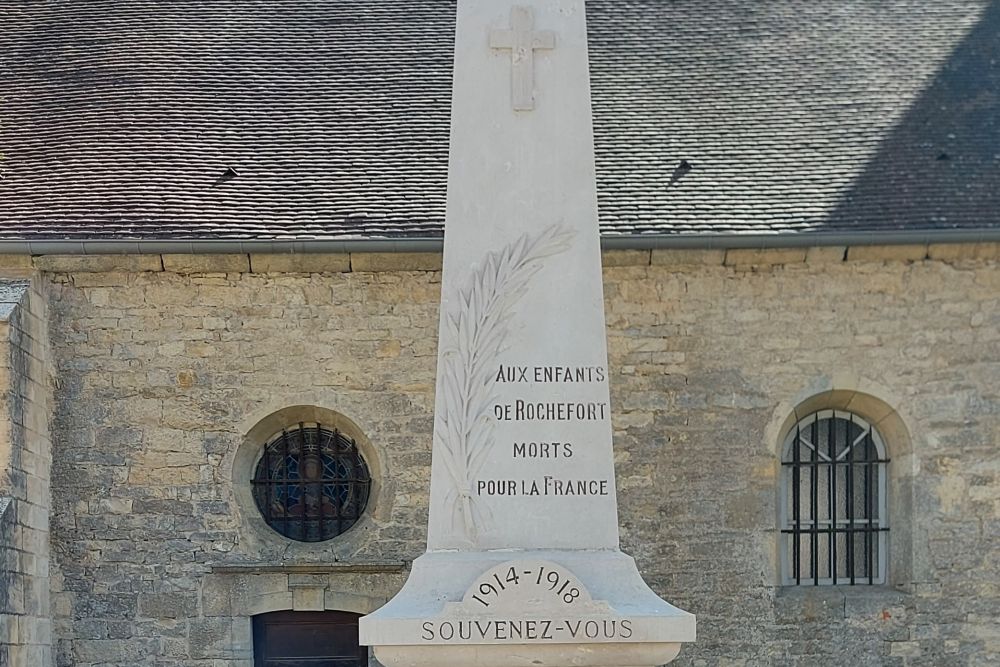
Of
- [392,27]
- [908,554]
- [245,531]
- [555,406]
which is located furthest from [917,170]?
[555,406]

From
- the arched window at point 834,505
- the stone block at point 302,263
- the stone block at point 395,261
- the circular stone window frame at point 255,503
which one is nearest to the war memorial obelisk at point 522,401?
the stone block at point 395,261

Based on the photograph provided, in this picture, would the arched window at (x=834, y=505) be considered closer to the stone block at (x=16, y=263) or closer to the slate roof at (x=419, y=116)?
the slate roof at (x=419, y=116)

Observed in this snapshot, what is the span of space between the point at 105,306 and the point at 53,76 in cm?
280

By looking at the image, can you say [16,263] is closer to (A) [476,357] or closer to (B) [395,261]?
(B) [395,261]

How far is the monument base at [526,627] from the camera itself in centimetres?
550

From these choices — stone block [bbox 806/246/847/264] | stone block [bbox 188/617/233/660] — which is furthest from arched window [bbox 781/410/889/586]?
stone block [bbox 188/617/233/660]

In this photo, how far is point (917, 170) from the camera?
36.7ft

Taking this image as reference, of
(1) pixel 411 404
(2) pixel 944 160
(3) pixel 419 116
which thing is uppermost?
(3) pixel 419 116

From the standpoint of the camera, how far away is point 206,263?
34.6 feet

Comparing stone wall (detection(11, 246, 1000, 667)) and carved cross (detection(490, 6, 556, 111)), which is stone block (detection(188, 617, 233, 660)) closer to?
stone wall (detection(11, 246, 1000, 667))

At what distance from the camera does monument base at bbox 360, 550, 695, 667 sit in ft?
18.1

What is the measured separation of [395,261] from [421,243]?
359 mm

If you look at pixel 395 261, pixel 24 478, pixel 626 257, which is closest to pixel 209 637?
pixel 24 478

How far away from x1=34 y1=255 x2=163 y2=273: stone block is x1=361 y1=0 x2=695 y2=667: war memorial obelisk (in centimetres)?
515
